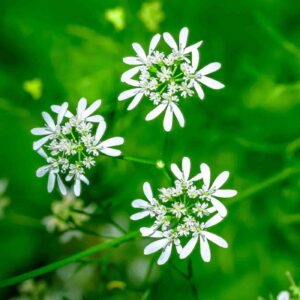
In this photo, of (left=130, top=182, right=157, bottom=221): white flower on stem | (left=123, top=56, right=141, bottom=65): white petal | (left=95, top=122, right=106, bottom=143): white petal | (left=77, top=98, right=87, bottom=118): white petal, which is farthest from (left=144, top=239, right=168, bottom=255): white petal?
(left=123, top=56, right=141, bottom=65): white petal

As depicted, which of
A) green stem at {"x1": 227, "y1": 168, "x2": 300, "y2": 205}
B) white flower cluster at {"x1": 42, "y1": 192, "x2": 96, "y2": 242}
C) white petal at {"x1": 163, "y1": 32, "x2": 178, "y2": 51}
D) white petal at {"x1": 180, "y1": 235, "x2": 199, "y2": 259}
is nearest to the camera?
white petal at {"x1": 180, "y1": 235, "x2": 199, "y2": 259}

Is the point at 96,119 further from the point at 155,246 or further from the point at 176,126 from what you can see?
the point at 176,126

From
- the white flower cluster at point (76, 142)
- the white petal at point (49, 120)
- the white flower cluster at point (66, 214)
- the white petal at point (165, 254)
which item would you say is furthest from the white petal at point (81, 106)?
the white flower cluster at point (66, 214)

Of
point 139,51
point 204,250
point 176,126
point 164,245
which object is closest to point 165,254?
point 164,245

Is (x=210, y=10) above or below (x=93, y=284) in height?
above

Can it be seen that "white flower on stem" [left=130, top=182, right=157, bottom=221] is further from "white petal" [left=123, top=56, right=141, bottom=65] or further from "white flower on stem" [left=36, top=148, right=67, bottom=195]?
"white petal" [left=123, top=56, right=141, bottom=65]

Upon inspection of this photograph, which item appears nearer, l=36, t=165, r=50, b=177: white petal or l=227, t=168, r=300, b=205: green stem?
l=36, t=165, r=50, b=177: white petal

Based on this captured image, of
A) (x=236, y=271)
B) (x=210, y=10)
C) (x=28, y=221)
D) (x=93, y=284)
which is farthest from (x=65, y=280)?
(x=210, y=10)

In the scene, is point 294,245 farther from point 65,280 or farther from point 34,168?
point 34,168
